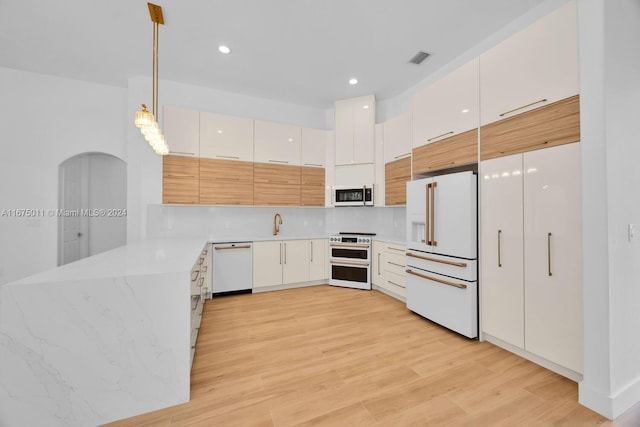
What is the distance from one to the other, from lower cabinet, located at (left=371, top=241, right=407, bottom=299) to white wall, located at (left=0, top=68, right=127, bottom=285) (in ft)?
14.7

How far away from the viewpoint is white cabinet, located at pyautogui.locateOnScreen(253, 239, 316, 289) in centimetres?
404

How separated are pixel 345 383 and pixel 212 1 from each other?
3406 mm

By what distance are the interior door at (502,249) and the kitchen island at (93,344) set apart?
255 centimetres

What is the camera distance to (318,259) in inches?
173

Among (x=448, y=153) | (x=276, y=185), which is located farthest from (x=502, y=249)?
(x=276, y=185)

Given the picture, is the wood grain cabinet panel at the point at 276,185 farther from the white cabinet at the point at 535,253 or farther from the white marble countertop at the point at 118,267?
the white cabinet at the point at 535,253

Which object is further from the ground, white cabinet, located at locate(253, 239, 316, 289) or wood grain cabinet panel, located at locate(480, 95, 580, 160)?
wood grain cabinet panel, located at locate(480, 95, 580, 160)

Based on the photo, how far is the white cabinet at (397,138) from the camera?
374 centimetres

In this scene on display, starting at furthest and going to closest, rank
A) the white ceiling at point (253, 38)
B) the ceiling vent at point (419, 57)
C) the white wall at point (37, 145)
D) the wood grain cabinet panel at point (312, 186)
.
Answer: the wood grain cabinet panel at point (312, 186) < the white wall at point (37, 145) < the ceiling vent at point (419, 57) < the white ceiling at point (253, 38)

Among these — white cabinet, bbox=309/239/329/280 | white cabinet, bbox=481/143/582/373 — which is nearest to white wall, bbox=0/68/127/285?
→ white cabinet, bbox=309/239/329/280

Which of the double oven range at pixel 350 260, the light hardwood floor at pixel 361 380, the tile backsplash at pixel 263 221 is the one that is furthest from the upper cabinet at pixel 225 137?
the light hardwood floor at pixel 361 380

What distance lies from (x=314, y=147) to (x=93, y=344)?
3.80m

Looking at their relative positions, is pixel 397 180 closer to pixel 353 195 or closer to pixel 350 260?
pixel 353 195

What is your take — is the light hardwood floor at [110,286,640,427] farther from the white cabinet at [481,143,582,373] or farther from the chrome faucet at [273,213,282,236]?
the chrome faucet at [273,213,282,236]
